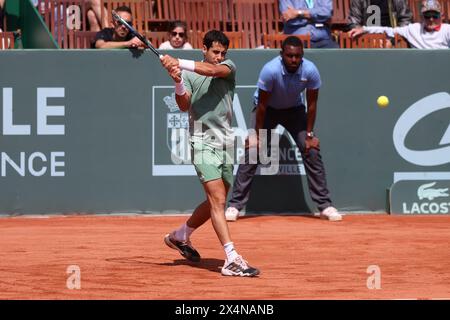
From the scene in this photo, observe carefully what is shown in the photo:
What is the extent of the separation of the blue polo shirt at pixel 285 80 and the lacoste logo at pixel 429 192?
80.8 inches

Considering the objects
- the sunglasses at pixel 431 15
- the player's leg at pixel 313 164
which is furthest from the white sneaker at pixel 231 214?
the sunglasses at pixel 431 15

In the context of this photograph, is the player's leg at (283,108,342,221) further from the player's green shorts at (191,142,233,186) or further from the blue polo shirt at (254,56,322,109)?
the player's green shorts at (191,142,233,186)

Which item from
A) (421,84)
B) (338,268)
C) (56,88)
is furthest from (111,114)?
(338,268)

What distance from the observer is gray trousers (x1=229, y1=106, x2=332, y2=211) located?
12.8 meters

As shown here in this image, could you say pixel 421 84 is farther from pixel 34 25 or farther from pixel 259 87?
pixel 34 25

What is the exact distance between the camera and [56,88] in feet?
43.4

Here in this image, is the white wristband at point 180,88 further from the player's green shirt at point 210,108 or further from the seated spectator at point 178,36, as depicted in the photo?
the seated spectator at point 178,36

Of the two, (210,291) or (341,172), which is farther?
(341,172)

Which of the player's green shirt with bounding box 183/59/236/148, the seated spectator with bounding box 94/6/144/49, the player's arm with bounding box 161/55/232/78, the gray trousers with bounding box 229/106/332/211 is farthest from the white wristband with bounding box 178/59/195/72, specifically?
the seated spectator with bounding box 94/6/144/49

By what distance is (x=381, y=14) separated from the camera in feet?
50.7

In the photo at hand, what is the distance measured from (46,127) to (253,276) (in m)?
5.32

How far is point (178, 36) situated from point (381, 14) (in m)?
3.24

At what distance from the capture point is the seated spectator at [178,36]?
14.1 metres

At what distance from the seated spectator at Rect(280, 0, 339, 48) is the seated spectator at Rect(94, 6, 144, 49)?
7.16 ft
